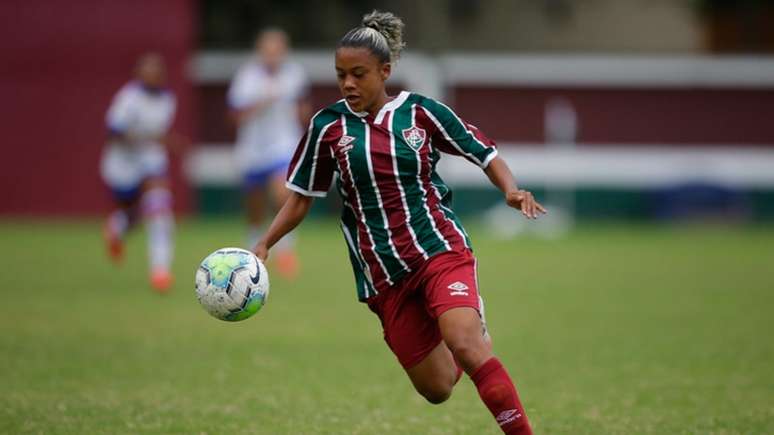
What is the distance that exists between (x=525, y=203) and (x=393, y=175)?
64 cm

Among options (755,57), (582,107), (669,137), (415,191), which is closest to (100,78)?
(582,107)

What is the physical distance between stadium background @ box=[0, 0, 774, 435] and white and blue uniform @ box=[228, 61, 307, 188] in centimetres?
155

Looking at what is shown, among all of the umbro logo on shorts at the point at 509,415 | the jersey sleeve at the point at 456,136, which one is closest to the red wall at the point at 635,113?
the jersey sleeve at the point at 456,136

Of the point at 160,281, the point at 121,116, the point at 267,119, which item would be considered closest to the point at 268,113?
the point at 267,119

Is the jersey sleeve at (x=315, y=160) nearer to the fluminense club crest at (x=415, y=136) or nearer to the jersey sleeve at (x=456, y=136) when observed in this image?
the fluminense club crest at (x=415, y=136)

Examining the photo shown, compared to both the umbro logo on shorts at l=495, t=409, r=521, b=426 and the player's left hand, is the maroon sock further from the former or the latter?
the player's left hand

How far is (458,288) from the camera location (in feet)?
17.6

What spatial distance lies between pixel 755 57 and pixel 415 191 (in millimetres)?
24593

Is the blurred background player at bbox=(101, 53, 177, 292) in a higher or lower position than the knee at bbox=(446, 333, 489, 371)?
higher

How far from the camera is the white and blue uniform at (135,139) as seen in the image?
1322cm

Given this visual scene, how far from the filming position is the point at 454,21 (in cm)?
2912

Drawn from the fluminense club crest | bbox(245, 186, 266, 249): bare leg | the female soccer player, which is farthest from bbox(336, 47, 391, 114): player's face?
bbox(245, 186, 266, 249): bare leg

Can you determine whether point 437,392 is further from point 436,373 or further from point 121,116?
point 121,116

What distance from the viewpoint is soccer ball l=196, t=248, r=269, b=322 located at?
5.57 meters
